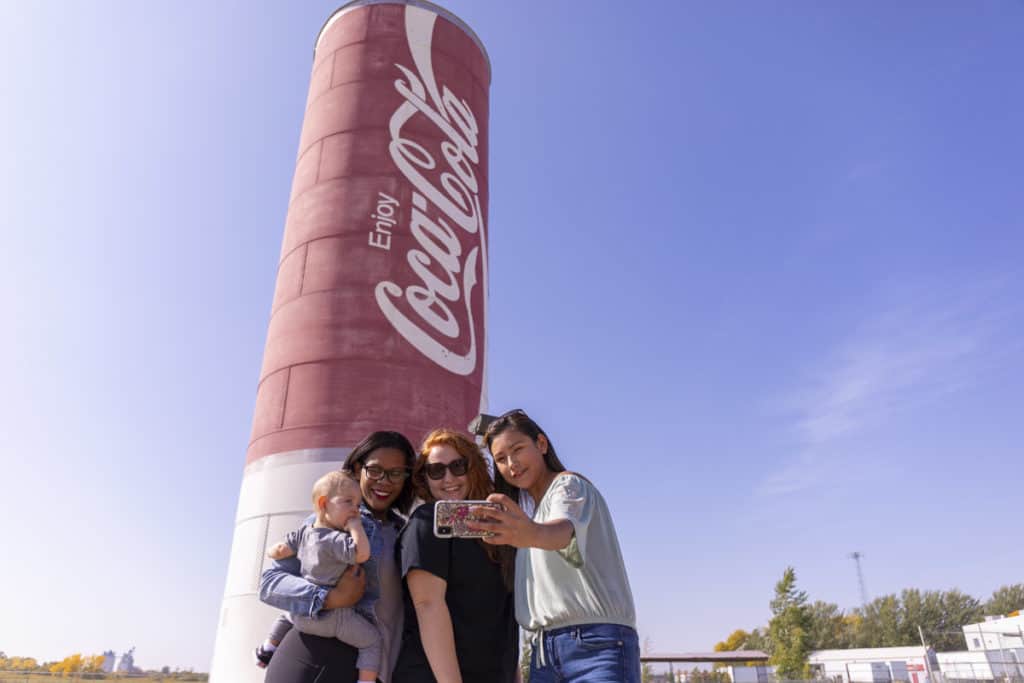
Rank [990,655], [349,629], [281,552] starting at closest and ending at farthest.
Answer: [349,629] → [281,552] → [990,655]

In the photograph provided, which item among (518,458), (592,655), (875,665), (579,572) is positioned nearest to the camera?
(592,655)

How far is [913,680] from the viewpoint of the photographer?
4200 centimetres

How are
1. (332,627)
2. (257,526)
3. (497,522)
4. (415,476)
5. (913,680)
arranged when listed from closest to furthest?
1. (497,522)
2. (332,627)
3. (415,476)
4. (257,526)
5. (913,680)

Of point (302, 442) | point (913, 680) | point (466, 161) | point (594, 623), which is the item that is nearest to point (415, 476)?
point (594, 623)

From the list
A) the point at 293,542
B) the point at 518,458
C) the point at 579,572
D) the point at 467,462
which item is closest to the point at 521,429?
the point at 518,458

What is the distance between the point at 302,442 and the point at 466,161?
7.75 metres

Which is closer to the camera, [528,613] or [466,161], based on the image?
[528,613]

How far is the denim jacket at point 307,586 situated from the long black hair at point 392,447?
0.23m

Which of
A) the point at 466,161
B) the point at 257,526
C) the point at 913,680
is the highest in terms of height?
the point at 466,161

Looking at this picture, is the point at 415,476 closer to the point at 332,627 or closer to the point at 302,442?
the point at 332,627

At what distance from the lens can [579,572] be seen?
290 cm

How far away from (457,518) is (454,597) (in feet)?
2.71

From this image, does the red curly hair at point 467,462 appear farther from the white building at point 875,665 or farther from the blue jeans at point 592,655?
the white building at point 875,665

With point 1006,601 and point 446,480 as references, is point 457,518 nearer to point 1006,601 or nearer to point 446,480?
point 446,480
